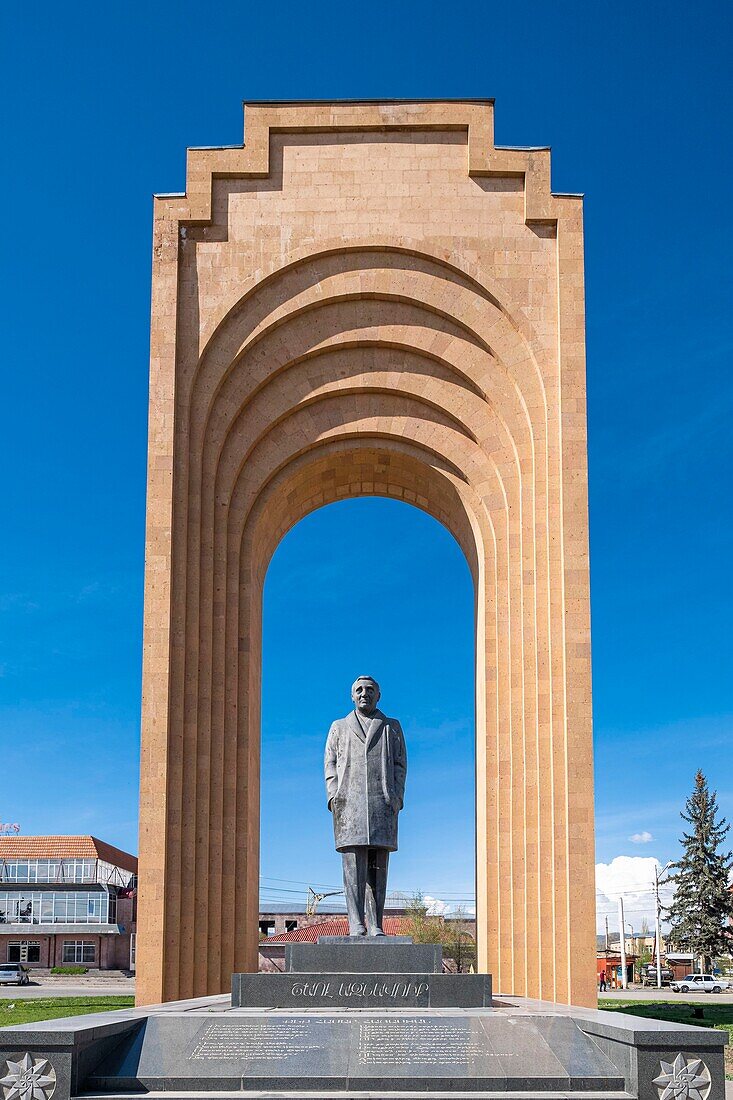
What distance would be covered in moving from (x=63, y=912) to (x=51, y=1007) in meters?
32.2

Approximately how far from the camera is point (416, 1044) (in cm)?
1196

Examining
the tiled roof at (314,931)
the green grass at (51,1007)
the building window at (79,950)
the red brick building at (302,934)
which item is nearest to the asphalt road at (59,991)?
the green grass at (51,1007)

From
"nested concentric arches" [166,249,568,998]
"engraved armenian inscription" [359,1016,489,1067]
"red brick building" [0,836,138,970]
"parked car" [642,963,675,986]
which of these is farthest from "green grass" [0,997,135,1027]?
"parked car" [642,963,675,986]

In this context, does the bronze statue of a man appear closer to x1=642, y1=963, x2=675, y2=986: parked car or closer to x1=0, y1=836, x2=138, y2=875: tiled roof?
x1=642, y1=963, x2=675, y2=986: parked car

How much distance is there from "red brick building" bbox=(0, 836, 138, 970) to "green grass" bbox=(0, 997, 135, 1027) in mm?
26478

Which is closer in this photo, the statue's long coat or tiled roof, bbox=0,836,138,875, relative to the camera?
the statue's long coat

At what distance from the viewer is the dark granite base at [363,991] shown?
1345cm

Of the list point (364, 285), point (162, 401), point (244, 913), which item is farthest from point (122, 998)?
point (364, 285)

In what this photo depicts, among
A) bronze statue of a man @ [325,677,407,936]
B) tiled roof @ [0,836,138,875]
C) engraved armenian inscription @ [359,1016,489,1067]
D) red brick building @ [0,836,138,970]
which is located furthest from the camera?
tiled roof @ [0,836,138,875]

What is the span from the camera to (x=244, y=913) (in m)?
19.5

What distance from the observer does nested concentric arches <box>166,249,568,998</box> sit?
63.0ft

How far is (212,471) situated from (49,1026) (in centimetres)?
1035

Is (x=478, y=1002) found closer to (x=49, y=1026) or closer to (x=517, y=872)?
(x=49, y=1026)

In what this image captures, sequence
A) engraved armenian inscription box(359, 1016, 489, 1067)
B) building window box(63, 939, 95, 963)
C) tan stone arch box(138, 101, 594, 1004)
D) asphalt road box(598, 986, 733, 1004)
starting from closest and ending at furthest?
engraved armenian inscription box(359, 1016, 489, 1067)
tan stone arch box(138, 101, 594, 1004)
asphalt road box(598, 986, 733, 1004)
building window box(63, 939, 95, 963)
